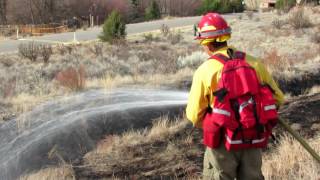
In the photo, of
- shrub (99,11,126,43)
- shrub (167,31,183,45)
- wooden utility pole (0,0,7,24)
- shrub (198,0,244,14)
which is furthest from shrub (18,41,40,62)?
shrub (198,0,244,14)

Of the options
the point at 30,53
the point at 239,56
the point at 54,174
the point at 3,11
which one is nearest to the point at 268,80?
Answer: the point at 239,56

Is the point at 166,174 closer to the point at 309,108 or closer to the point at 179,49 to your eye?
the point at 309,108

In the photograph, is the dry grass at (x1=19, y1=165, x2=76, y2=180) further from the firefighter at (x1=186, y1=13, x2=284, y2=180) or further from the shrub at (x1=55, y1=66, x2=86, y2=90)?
the shrub at (x1=55, y1=66, x2=86, y2=90)

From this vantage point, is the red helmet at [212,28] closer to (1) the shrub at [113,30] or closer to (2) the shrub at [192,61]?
(2) the shrub at [192,61]

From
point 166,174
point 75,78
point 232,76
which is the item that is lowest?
point 166,174

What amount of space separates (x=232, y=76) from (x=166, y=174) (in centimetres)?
343

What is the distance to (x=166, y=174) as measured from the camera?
260 inches

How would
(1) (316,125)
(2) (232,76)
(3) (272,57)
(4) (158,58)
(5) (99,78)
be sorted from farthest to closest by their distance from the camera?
(4) (158,58) → (3) (272,57) → (5) (99,78) → (1) (316,125) → (2) (232,76)

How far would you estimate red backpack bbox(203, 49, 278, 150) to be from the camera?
3375 millimetres

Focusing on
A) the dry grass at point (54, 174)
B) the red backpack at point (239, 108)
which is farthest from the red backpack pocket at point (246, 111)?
the dry grass at point (54, 174)

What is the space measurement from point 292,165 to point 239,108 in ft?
6.33

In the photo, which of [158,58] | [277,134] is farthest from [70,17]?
[277,134]

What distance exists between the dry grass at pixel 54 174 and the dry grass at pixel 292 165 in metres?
2.42

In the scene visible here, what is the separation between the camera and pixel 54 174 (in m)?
6.49
